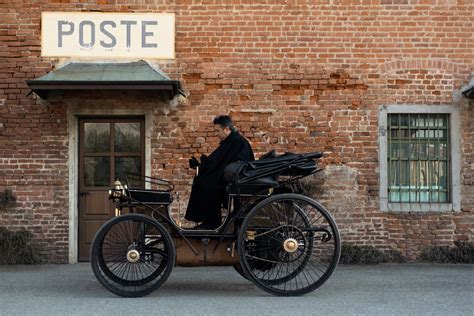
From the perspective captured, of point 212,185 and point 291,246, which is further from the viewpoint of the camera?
point 212,185

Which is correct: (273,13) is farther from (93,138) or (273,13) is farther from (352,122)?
(93,138)

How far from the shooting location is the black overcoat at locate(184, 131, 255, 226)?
770 centimetres

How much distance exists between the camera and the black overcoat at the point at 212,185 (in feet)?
25.3

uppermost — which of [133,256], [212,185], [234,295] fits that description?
[212,185]

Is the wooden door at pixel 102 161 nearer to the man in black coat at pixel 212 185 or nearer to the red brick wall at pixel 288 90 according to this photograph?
the red brick wall at pixel 288 90

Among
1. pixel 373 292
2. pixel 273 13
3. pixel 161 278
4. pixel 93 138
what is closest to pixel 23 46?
pixel 93 138

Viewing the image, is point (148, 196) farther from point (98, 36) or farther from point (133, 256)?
point (98, 36)

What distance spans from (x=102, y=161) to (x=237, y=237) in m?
4.01

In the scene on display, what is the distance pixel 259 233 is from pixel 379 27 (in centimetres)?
471

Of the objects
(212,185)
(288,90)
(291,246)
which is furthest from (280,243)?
(288,90)

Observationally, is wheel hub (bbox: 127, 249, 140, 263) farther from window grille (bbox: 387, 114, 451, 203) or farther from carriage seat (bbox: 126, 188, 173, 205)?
window grille (bbox: 387, 114, 451, 203)

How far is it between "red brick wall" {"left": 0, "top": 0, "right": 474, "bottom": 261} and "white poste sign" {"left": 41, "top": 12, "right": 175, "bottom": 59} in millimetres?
139

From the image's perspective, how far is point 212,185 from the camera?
25.3 feet

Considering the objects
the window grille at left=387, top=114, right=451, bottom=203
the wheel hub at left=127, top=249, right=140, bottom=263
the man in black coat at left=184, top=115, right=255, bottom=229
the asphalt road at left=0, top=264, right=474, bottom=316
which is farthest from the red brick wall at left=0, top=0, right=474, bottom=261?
the wheel hub at left=127, top=249, right=140, bottom=263
